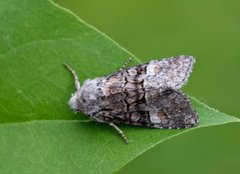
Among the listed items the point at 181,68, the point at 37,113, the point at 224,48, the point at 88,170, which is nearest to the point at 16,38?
the point at 37,113

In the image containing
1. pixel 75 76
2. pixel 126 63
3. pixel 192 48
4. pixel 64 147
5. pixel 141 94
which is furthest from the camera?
pixel 192 48

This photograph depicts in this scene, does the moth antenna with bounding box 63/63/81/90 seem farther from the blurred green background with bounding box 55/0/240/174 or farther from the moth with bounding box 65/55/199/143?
the blurred green background with bounding box 55/0/240/174

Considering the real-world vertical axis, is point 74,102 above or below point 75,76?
below

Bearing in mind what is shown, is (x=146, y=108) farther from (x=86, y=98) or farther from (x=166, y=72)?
(x=86, y=98)

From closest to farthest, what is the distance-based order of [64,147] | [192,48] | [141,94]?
[64,147] → [141,94] → [192,48]

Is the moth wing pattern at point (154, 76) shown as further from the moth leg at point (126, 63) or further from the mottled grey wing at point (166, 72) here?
the moth leg at point (126, 63)

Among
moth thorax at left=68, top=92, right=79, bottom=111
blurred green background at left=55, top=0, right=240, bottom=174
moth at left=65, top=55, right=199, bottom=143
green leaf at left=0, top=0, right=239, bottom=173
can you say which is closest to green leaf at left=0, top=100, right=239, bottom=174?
green leaf at left=0, top=0, right=239, bottom=173

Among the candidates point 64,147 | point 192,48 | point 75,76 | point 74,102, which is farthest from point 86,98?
point 192,48

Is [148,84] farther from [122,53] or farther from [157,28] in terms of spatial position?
[157,28]
